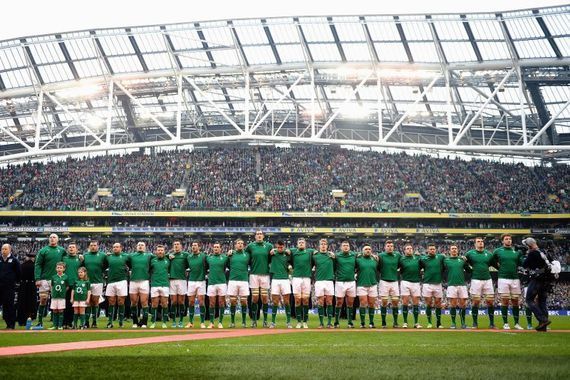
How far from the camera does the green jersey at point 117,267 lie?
1405 centimetres

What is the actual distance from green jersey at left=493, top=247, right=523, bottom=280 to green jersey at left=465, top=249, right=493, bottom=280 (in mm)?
185

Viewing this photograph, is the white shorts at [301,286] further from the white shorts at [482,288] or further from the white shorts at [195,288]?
the white shorts at [482,288]

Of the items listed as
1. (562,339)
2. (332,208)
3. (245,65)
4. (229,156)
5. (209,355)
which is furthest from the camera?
(229,156)

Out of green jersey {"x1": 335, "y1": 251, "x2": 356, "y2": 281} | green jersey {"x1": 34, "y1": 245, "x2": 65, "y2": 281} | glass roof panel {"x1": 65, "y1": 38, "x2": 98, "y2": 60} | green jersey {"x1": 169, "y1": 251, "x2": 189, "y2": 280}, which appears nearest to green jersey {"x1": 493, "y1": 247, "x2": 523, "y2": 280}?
green jersey {"x1": 335, "y1": 251, "x2": 356, "y2": 281}

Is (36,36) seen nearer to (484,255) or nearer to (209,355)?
(484,255)

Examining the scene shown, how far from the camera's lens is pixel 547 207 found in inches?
1720

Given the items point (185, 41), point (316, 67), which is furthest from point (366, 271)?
point (185, 41)

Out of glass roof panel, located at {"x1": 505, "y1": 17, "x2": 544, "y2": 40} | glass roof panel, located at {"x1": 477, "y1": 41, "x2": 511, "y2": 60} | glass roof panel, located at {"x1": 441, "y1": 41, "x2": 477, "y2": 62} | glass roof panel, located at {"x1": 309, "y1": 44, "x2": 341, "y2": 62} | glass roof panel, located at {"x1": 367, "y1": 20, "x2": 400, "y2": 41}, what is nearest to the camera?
glass roof panel, located at {"x1": 505, "y1": 17, "x2": 544, "y2": 40}

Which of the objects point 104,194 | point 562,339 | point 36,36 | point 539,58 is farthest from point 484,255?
point 104,194

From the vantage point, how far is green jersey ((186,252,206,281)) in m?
Result: 14.3

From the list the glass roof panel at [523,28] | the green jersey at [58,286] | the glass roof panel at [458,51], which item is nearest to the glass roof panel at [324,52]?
the glass roof panel at [458,51]

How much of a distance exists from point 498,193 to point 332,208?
12980 millimetres

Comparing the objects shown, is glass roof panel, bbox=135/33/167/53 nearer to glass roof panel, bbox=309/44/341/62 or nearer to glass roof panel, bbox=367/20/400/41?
glass roof panel, bbox=309/44/341/62

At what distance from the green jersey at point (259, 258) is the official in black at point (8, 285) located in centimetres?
555
